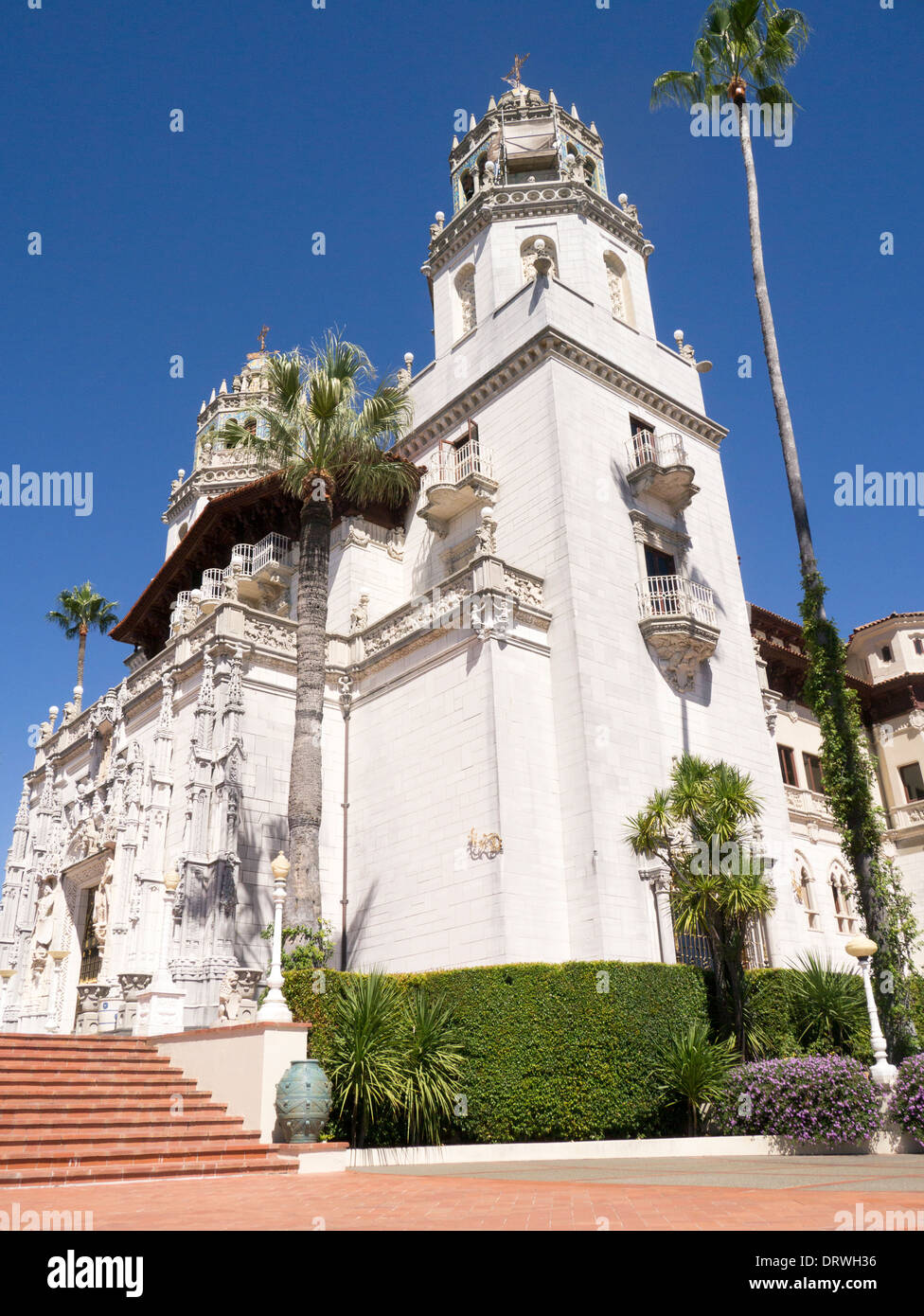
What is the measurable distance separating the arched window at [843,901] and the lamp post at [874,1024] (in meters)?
17.6

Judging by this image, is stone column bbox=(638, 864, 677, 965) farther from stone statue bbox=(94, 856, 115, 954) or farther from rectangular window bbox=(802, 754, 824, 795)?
rectangular window bbox=(802, 754, 824, 795)

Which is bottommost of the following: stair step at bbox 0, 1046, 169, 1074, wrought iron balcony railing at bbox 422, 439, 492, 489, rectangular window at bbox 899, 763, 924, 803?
stair step at bbox 0, 1046, 169, 1074

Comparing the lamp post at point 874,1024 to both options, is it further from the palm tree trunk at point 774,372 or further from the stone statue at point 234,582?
the stone statue at point 234,582

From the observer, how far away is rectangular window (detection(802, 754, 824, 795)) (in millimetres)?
35531

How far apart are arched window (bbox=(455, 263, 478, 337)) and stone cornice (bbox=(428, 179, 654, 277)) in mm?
800

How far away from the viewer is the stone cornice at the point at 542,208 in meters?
30.0

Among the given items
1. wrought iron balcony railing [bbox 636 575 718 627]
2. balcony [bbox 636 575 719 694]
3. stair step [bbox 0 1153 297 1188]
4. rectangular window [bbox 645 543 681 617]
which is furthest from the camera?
rectangular window [bbox 645 543 681 617]

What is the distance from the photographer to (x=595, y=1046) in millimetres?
16312

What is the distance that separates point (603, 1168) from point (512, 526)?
1639 cm

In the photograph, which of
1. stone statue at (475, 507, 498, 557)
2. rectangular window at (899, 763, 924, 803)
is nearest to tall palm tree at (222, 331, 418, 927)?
stone statue at (475, 507, 498, 557)

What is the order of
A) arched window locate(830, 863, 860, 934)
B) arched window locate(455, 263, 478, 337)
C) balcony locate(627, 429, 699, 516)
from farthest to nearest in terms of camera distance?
arched window locate(830, 863, 860, 934) < arched window locate(455, 263, 478, 337) < balcony locate(627, 429, 699, 516)

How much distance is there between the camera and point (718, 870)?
59.0 ft
